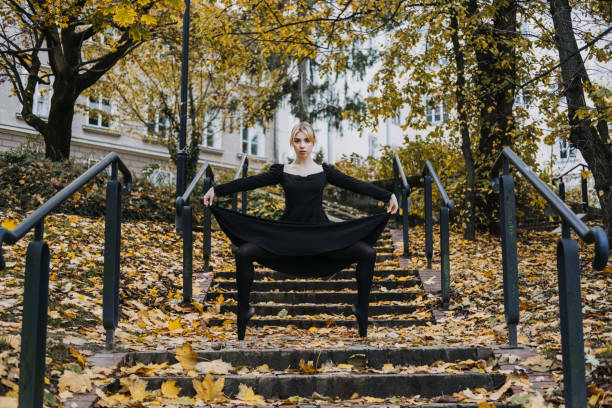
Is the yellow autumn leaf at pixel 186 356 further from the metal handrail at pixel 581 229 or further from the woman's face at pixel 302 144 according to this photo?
the metal handrail at pixel 581 229

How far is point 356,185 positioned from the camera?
4926 mm

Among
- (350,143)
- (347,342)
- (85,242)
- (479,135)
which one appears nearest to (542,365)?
(347,342)

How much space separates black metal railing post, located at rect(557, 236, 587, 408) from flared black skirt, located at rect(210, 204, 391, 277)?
2.03 m

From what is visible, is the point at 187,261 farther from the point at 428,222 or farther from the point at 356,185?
the point at 428,222

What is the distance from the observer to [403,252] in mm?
8070

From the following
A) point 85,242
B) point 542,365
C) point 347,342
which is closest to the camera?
point 542,365

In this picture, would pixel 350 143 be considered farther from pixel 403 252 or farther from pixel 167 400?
pixel 167 400

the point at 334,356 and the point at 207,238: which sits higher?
the point at 207,238

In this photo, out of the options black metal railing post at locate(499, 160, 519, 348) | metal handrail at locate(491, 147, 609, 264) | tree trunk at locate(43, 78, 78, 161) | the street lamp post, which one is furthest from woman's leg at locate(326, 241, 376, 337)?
tree trunk at locate(43, 78, 78, 161)

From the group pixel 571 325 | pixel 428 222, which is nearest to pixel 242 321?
pixel 571 325

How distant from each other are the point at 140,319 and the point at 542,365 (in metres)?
3.37

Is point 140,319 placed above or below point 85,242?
below

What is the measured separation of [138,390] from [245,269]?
5.13ft

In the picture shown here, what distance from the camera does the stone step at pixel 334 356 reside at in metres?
3.83
